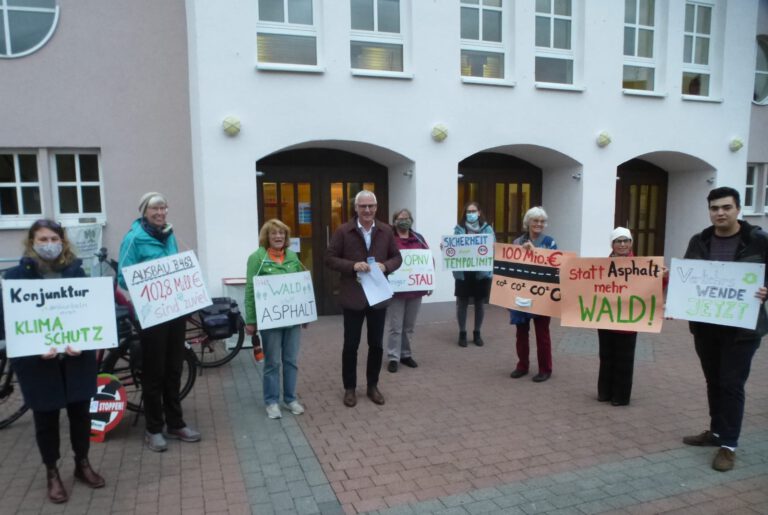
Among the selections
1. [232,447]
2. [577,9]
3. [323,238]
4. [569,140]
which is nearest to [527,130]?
[569,140]

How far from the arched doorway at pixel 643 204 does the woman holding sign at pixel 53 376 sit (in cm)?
1090

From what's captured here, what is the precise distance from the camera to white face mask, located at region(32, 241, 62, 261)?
3.38 m

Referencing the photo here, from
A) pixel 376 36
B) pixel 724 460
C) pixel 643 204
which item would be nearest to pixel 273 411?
pixel 724 460

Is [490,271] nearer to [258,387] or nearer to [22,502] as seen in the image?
[258,387]

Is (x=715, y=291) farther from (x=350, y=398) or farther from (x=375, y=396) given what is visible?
(x=350, y=398)

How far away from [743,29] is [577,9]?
4.19 metres

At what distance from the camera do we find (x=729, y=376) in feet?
12.8

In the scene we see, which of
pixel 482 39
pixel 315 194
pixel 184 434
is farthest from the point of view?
pixel 482 39

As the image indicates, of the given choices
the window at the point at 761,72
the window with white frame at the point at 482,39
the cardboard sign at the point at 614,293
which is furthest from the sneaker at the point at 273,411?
the window at the point at 761,72

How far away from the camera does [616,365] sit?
506 cm

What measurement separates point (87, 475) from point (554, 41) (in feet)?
32.0

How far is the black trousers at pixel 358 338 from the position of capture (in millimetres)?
4988

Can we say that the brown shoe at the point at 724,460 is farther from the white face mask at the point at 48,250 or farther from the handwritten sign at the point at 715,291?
the white face mask at the point at 48,250

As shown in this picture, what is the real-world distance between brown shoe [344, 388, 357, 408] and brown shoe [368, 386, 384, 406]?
0.53ft
